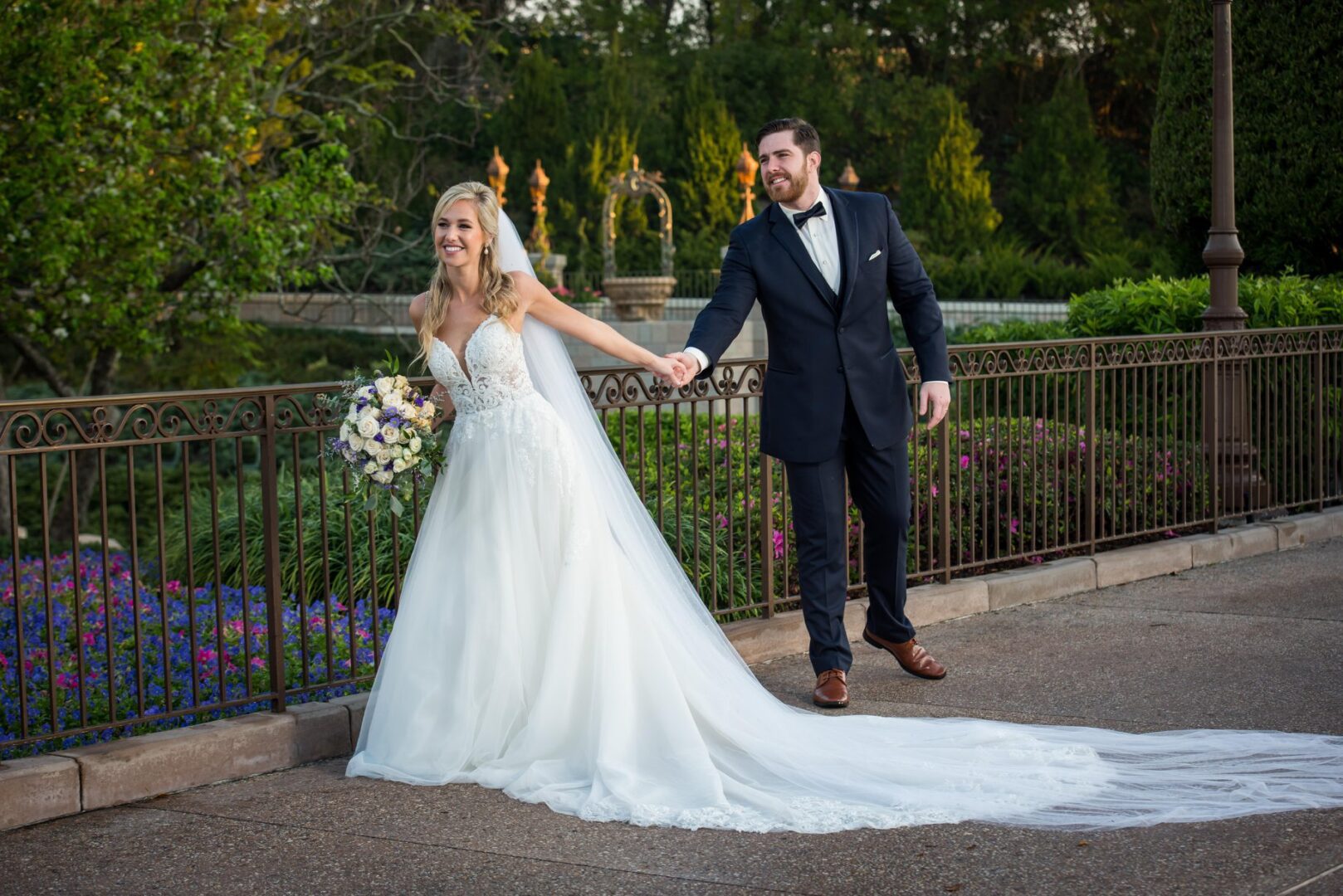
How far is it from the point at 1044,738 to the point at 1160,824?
86 centimetres

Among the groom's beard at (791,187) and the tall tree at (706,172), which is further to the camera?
the tall tree at (706,172)

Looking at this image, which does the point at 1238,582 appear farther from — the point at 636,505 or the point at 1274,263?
the point at 1274,263

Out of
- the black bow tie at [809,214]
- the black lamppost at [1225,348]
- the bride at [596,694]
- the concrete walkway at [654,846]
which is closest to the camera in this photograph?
the concrete walkway at [654,846]

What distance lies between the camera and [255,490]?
11.1 m

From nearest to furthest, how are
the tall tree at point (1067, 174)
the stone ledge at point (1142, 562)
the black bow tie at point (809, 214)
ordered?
the black bow tie at point (809, 214) < the stone ledge at point (1142, 562) < the tall tree at point (1067, 174)

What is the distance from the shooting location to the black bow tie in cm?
611

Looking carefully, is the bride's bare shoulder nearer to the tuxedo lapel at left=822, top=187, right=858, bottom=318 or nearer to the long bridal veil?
the long bridal veil

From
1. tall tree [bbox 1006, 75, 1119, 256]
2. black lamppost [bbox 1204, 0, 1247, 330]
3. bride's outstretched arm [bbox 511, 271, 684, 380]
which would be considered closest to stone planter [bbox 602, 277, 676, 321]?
tall tree [bbox 1006, 75, 1119, 256]

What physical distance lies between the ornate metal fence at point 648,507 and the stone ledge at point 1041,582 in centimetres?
15

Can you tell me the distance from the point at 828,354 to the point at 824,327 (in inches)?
4.1

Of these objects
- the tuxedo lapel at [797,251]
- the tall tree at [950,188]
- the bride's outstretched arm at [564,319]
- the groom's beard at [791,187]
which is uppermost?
the tall tree at [950,188]

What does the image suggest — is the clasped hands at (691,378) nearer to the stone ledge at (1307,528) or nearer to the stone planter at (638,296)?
the stone ledge at (1307,528)

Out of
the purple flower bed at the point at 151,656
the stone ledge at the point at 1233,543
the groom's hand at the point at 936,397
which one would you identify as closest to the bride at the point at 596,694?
the purple flower bed at the point at 151,656

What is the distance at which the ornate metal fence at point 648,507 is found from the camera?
543cm
